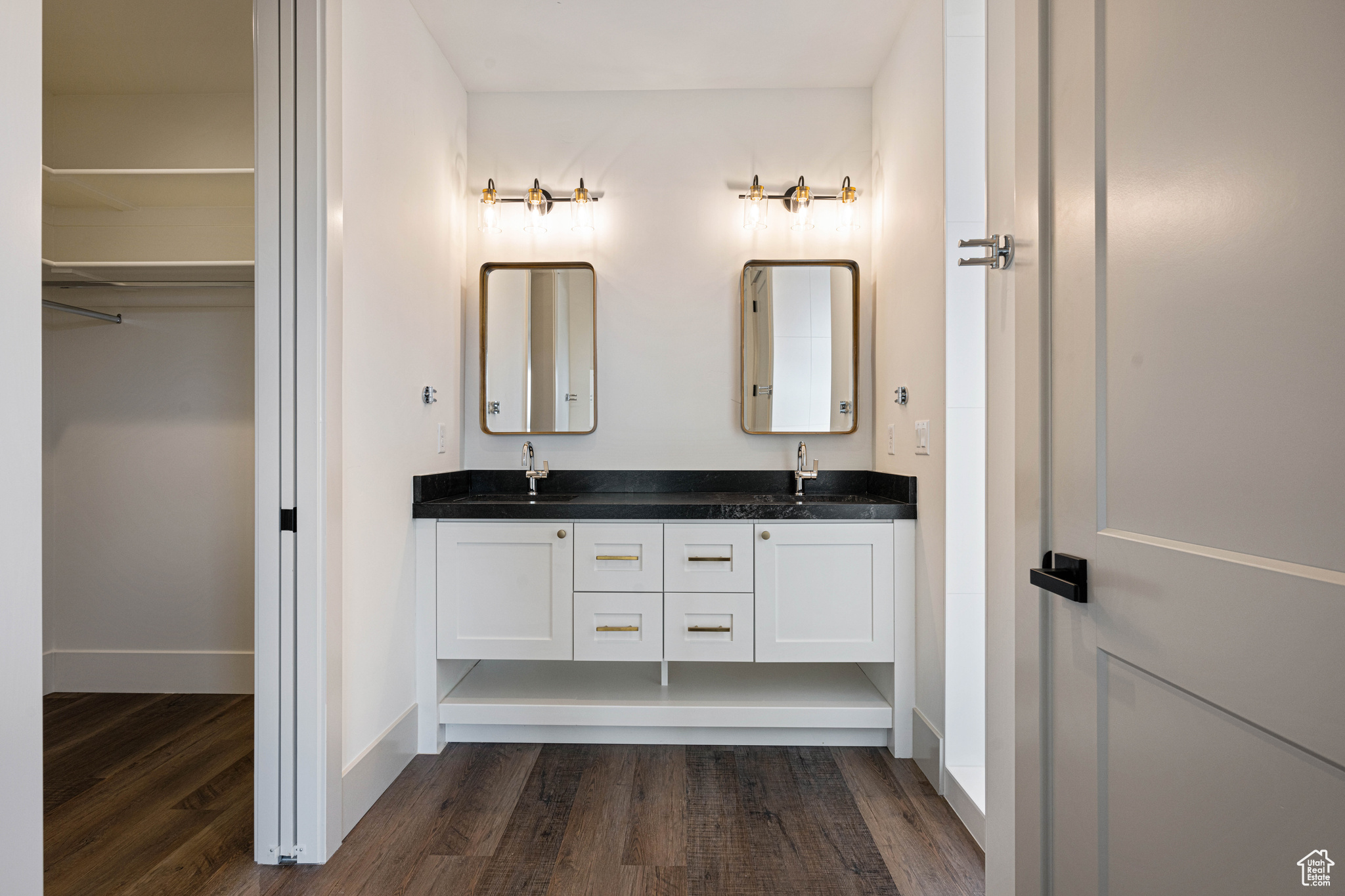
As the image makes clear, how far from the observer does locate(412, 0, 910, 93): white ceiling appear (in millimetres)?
2328

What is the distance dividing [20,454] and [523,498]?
194 centimetres

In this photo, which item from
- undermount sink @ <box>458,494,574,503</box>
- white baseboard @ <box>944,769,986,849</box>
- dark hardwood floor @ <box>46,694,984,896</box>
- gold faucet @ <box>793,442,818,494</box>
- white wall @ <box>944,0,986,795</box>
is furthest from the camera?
gold faucet @ <box>793,442,818,494</box>

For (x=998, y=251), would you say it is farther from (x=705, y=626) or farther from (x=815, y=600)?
(x=705, y=626)

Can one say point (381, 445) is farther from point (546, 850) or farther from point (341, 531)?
point (546, 850)

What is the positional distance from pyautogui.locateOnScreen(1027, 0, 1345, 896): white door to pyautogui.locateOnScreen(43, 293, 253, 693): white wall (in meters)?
2.98

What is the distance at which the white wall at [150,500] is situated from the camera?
110 inches

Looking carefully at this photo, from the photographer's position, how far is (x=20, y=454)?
2.67 ft

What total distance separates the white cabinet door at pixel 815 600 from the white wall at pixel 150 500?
84.5 inches

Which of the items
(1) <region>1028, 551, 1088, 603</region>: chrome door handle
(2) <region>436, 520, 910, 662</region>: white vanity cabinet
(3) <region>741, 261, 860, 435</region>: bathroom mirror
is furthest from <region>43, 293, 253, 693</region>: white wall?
(1) <region>1028, 551, 1088, 603</region>: chrome door handle

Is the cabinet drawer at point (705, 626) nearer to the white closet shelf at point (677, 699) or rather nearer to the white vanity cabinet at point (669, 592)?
the white vanity cabinet at point (669, 592)

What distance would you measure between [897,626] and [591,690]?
3.67 feet

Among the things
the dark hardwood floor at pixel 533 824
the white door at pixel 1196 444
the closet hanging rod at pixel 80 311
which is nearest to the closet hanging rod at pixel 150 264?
the closet hanging rod at pixel 80 311

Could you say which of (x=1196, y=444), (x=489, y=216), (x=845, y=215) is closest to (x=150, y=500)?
(x=489, y=216)

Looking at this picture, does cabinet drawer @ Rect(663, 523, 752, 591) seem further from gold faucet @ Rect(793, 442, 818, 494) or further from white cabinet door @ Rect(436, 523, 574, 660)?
gold faucet @ Rect(793, 442, 818, 494)
